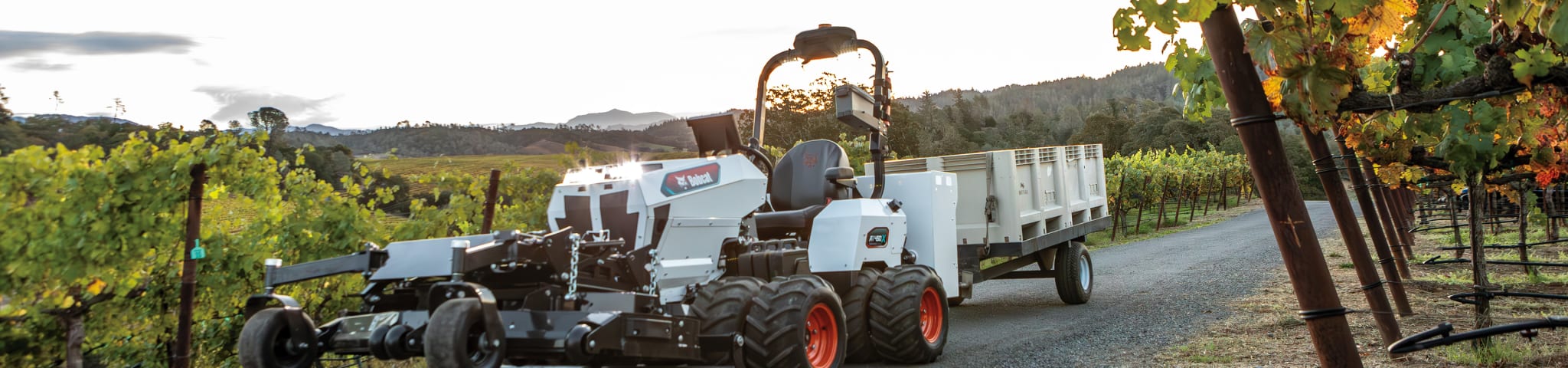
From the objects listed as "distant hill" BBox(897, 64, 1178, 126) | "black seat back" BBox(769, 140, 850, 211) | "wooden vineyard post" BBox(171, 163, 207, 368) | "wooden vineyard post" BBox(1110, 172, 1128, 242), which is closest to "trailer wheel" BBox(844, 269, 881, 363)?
"black seat back" BBox(769, 140, 850, 211)

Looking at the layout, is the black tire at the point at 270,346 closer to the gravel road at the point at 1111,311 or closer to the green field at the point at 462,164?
the green field at the point at 462,164

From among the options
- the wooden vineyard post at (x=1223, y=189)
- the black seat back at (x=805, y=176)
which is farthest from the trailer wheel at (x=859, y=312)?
the wooden vineyard post at (x=1223, y=189)

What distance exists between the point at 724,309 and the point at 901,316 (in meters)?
1.84

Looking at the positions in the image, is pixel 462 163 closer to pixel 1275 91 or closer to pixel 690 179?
pixel 690 179

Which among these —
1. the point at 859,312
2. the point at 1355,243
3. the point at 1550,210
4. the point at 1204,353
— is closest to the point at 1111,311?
the point at 1204,353

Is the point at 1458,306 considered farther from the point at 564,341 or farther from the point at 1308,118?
the point at 564,341

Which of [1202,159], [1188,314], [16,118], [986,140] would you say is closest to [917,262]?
[1188,314]

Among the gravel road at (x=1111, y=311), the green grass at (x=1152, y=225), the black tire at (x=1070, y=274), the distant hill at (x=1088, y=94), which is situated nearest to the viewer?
the gravel road at (x=1111, y=311)

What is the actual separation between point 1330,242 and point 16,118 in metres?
21.2

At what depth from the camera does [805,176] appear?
873cm

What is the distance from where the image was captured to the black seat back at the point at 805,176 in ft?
28.1

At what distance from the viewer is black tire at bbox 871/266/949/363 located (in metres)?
7.40

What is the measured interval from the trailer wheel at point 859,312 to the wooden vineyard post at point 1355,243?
3022 mm

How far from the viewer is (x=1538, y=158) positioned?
6.77 m
